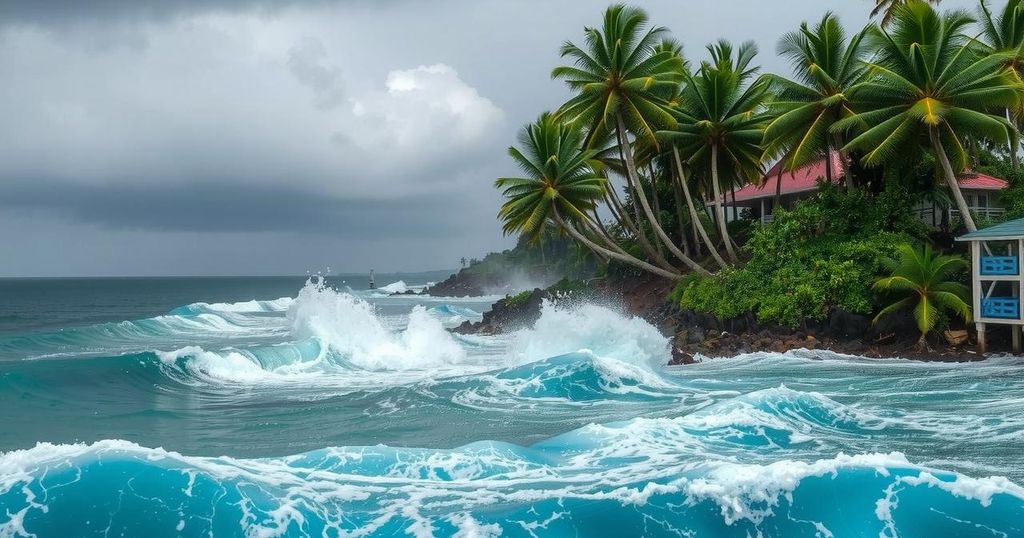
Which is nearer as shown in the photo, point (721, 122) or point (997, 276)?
point (997, 276)

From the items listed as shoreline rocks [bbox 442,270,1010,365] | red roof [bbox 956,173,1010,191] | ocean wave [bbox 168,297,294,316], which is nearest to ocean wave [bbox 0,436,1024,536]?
shoreline rocks [bbox 442,270,1010,365]

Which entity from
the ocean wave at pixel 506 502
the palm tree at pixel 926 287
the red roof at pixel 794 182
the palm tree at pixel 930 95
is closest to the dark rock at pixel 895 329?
the palm tree at pixel 926 287

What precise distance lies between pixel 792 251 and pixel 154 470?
20461 mm

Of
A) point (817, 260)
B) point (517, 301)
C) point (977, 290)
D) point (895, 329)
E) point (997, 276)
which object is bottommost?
point (895, 329)

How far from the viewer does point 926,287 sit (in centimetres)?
1984

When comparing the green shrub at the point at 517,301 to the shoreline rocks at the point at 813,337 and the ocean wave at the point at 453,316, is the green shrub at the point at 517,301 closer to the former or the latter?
the ocean wave at the point at 453,316

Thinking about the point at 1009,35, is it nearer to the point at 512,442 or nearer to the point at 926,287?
the point at 926,287

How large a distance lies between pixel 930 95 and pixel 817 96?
3.61m

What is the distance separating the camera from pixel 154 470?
23.6 feet

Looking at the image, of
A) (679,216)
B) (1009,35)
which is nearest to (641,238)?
(679,216)

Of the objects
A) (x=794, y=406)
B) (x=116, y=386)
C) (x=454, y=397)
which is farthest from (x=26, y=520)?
(x=116, y=386)

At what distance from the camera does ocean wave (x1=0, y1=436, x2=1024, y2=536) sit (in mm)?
6371

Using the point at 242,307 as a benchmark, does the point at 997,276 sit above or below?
above

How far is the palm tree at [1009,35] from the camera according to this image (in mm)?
24516
